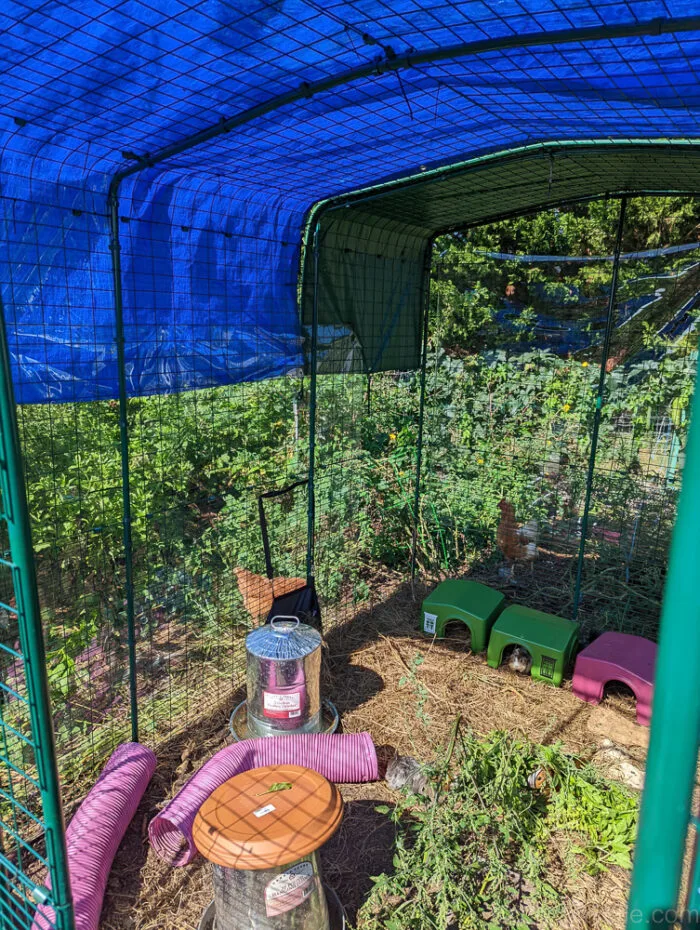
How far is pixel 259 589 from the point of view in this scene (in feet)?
14.0

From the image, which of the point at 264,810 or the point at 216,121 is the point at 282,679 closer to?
the point at 264,810

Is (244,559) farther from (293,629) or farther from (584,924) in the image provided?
(584,924)

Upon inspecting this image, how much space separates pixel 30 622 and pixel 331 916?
189 cm

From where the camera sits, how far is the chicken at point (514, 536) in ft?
19.1

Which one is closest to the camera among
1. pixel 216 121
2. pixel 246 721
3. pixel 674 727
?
pixel 674 727

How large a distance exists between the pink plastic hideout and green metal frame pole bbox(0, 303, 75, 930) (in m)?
3.38

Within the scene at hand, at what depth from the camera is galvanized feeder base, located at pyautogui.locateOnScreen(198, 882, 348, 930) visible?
8.23 ft

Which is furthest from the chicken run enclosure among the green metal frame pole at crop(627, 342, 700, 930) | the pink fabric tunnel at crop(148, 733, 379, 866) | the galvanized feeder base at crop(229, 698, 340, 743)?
the pink fabric tunnel at crop(148, 733, 379, 866)

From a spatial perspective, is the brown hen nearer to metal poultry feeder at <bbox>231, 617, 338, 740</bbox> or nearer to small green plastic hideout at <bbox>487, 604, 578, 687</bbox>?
small green plastic hideout at <bbox>487, 604, 578, 687</bbox>

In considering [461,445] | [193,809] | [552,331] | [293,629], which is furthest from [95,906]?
[552,331]

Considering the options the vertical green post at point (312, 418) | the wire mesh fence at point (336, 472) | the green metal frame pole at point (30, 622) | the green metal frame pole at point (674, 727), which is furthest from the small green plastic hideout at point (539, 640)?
the green metal frame pole at point (674, 727)

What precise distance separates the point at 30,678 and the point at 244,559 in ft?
9.71

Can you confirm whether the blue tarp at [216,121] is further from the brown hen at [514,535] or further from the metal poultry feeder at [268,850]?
the brown hen at [514,535]

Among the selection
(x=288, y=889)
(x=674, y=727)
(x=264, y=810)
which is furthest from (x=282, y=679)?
(x=674, y=727)
